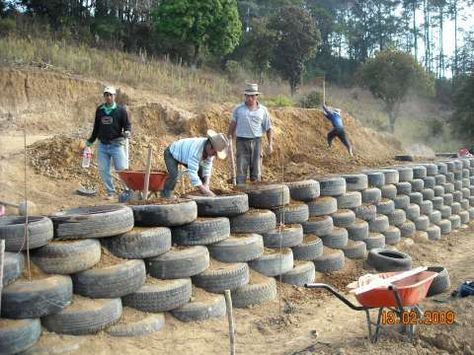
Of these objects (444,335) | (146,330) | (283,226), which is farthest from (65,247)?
(444,335)

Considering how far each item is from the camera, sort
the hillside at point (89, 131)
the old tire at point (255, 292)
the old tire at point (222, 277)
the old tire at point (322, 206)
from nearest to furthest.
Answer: the old tire at point (222, 277), the old tire at point (255, 292), the old tire at point (322, 206), the hillside at point (89, 131)

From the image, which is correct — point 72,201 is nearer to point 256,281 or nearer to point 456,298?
point 256,281

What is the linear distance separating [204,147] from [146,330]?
7.33 ft

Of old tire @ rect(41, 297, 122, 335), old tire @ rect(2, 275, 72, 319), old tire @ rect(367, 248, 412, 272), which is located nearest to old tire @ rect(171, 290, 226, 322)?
old tire @ rect(41, 297, 122, 335)

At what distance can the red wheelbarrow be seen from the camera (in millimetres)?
4223

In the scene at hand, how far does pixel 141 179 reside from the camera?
6.02 m

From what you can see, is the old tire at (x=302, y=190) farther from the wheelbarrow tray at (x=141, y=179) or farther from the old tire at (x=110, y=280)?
the old tire at (x=110, y=280)

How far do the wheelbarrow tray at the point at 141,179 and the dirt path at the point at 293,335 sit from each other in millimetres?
1888

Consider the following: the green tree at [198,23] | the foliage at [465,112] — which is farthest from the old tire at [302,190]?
the foliage at [465,112]

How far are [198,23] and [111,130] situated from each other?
16.1 metres

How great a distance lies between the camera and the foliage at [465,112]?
26469mm

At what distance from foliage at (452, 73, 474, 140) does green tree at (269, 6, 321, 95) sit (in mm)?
8827

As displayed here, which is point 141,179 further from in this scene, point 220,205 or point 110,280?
point 110,280
